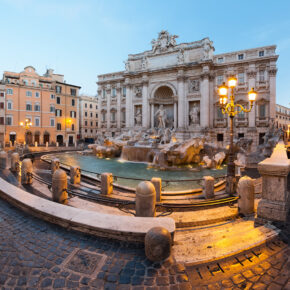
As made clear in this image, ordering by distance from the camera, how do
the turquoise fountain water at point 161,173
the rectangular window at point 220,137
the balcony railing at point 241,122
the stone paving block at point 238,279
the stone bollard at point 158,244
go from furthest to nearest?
the rectangular window at point 220,137 → the balcony railing at point 241,122 → the turquoise fountain water at point 161,173 → the stone bollard at point 158,244 → the stone paving block at point 238,279

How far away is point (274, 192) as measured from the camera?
3871mm

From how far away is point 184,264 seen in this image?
2643 millimetres

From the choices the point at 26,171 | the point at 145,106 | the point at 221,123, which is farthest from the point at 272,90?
the point at 26,171

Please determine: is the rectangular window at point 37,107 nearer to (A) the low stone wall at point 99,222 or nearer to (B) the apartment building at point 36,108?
(B) the apartment building at point 36,108

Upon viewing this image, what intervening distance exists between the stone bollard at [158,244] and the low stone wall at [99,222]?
40cm

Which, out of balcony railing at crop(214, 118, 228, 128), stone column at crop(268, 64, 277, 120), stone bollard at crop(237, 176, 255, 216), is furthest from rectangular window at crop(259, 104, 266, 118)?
stone bollard at crop(237, 176, 255, 216)

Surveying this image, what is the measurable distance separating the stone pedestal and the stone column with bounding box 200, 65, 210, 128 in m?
24.5

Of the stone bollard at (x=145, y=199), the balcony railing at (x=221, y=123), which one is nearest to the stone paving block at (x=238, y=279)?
the stone bollard at (x=145, y=199)

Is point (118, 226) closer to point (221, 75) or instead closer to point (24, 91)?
point (221, 75)

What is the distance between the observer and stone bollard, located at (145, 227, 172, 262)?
265 cm

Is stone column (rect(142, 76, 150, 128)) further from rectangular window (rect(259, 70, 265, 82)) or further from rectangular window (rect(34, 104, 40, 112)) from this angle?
rectangular window (rect(34, 104, 40, 112))

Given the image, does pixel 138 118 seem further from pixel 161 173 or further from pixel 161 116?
pixel 161 173

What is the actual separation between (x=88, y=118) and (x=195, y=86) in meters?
34.2

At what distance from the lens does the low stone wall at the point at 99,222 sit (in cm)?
317
